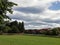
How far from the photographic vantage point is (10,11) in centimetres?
2447

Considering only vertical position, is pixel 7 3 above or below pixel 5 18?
above

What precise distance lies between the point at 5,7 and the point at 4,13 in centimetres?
105

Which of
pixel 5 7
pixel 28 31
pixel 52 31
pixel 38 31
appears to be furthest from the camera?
pixel 28 31

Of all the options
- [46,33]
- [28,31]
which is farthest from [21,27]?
[46,33]

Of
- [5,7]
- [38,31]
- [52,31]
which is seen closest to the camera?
[5,7]

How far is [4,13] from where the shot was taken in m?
24.5

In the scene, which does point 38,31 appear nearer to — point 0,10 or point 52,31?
point 52,31

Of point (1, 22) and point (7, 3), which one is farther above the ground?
point (7, 3)

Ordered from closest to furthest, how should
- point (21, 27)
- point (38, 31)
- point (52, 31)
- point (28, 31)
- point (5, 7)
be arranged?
point (5, 7), point (52, 31), point (38, 31), point (28, 31), point (21, 27)

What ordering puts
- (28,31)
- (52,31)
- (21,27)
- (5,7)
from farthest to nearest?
(21,27), (28,31), (52,31), (5,7)

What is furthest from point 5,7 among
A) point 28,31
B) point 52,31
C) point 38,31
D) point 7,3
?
point 28,31

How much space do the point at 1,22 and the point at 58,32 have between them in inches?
2591

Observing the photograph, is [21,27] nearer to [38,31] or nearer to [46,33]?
[38,31]

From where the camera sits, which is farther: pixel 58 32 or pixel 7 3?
pixel 58 32
